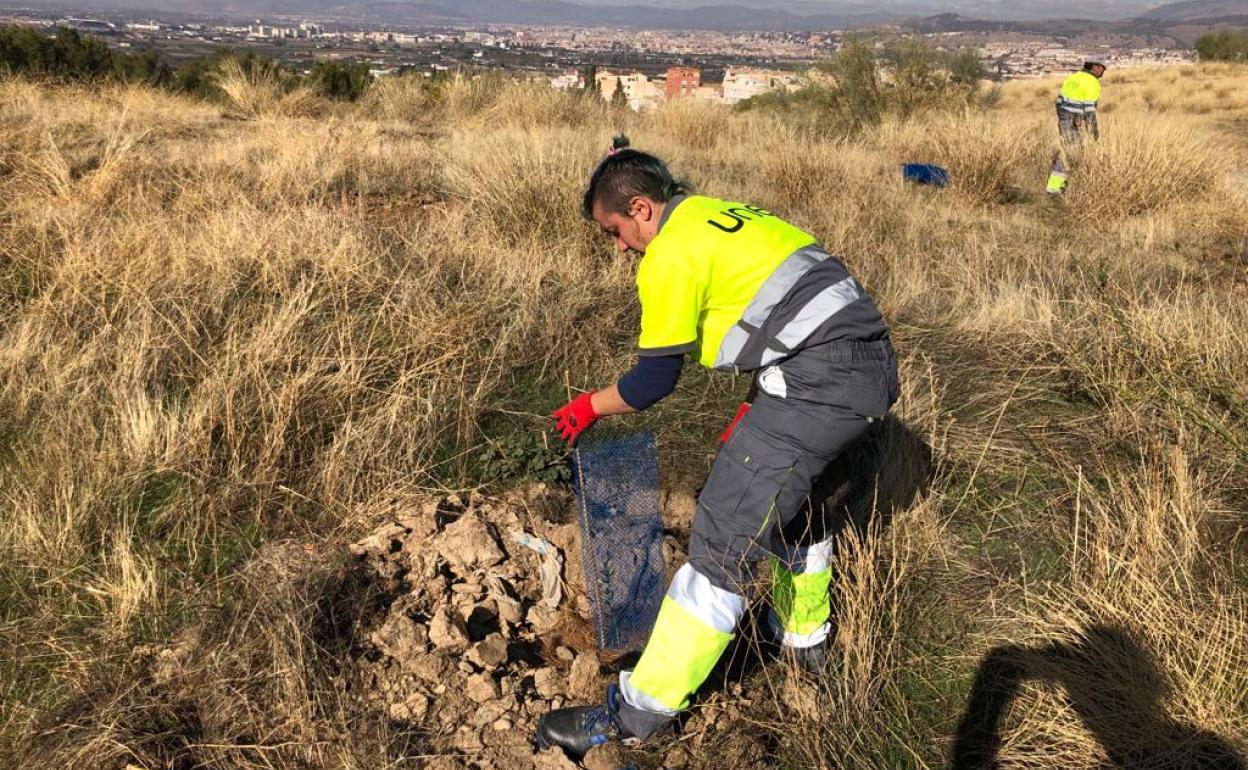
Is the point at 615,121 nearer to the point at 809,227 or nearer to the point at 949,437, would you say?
the point at 809,227

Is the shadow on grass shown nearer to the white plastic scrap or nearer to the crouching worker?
the crouching worker

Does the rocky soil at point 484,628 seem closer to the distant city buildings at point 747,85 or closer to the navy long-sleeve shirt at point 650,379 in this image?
the navy long-sleeve shirt at point 650,379

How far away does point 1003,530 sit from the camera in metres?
2.99

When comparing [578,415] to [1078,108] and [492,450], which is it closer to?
[492,450]

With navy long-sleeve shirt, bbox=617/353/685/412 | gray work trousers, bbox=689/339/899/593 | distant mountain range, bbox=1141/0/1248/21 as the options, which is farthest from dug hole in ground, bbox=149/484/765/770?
distant mountain range, bbox=1141/0/1248/21

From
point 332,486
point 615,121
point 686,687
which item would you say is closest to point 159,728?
point 332,486

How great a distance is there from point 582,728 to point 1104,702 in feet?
4.67

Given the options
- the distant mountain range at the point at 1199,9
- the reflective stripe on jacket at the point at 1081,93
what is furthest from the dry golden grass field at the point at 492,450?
the distant mountain range at the point at 1199,9

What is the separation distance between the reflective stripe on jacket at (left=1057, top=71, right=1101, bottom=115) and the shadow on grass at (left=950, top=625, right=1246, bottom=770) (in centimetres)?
869

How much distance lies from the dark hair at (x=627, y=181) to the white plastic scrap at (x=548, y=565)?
1.29 meters

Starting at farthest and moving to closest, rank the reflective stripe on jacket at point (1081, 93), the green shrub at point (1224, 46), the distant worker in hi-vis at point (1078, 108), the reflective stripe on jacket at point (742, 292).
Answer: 1. the green shrub at point (1224, 46)
2. the reflective stripe on jacket at point (1081, 93)
3. the distant worker in hi-vis at point (1078, 108)
4. the reflective stripe on jacket at point (742, 292)

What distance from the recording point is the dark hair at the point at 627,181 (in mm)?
2111

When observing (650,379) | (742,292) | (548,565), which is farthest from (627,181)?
(548,565)

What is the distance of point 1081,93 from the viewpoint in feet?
29.3
